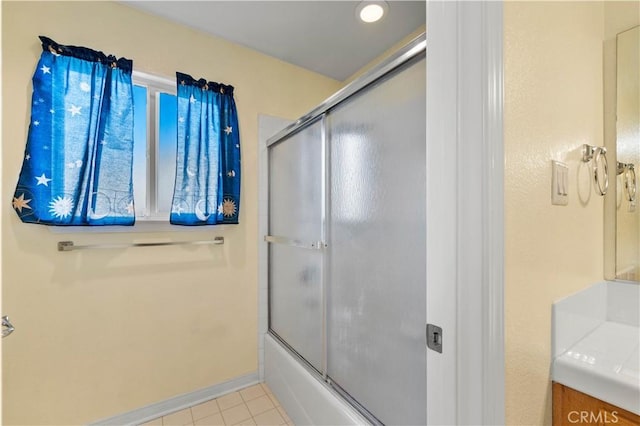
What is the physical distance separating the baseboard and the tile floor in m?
0.03

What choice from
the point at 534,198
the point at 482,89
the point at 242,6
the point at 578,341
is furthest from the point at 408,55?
the point at 242,6

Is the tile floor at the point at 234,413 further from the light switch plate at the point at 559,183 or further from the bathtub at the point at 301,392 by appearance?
the light switch plate at the point at 559,183

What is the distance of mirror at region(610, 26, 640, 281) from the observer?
1136 mm

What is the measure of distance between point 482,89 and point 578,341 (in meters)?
0.90

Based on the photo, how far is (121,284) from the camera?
5.71 ft

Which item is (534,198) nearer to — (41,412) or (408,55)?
(408,55)

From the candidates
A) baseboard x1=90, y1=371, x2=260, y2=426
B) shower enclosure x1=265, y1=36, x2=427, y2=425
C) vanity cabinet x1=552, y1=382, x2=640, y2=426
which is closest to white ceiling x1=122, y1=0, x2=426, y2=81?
shower enclosure x1=265, y1=36, x2=427, y2=425

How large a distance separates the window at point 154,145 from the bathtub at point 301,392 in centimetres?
113

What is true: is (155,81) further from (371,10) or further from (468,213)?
(468,213)

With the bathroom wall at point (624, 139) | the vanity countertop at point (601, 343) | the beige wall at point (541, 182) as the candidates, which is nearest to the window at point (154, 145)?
the beige wall at point (541, 182)

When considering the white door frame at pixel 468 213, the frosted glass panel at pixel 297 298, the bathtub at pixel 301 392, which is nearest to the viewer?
the white door frame at pixel 468 213

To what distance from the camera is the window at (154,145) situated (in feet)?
6.05

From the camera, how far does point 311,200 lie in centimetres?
173

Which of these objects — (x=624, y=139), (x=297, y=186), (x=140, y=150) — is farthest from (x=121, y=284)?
(x=624, y=139)
